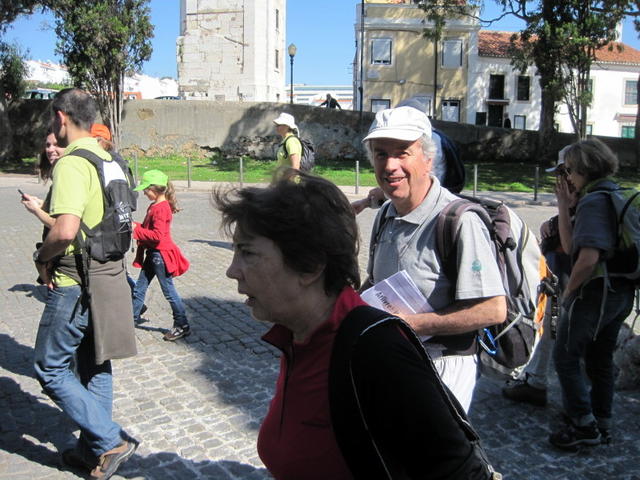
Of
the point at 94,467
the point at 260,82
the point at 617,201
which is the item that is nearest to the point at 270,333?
the point at 94,467

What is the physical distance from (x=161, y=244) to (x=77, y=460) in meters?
2.44

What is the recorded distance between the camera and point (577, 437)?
3723 mm

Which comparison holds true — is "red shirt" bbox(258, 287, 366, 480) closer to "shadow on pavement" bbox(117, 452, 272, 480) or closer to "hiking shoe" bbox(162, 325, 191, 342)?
"shadow on pavement" bbox(117, 452, 272, 480)

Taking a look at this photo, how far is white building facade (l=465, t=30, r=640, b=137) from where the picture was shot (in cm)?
4772

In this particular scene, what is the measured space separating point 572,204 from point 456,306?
181cm

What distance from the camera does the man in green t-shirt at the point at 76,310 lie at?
10.3 ft

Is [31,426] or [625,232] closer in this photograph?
[625,232]

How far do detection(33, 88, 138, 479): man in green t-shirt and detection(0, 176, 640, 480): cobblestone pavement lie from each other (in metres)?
0.28

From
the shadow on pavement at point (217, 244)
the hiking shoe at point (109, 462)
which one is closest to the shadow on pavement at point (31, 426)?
the hiking shoe at point (109, 462)

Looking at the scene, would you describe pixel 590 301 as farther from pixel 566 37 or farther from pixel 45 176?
pixel 566 37

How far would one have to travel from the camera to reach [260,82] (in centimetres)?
4488

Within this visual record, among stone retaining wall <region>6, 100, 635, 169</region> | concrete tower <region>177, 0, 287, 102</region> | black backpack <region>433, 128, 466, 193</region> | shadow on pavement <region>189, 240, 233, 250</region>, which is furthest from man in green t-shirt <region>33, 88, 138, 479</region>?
concrete tower <region>177, 0, 287, 102</region>

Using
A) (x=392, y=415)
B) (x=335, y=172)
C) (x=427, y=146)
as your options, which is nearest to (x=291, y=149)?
(x=427, y=146)

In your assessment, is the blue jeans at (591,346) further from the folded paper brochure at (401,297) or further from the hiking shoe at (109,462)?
the hiking shoe at (109,462)
